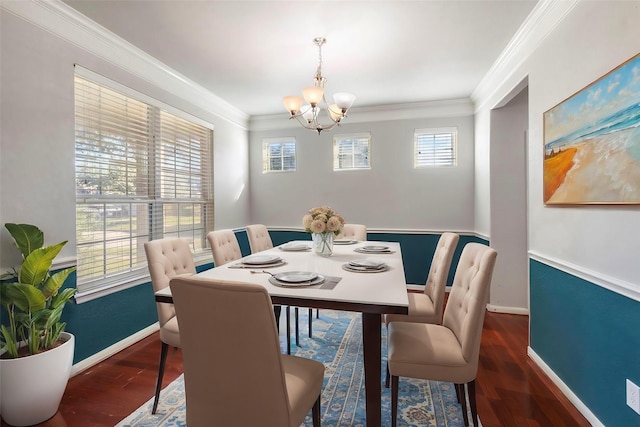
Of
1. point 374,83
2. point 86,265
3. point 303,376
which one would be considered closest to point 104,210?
point 86,265

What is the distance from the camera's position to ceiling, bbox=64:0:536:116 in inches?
84.0

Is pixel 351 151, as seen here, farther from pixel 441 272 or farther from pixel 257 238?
pixel 441 272

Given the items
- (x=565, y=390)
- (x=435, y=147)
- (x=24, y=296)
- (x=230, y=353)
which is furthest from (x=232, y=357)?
(x=435, y=147)

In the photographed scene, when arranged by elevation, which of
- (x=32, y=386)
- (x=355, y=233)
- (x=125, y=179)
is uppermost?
(x=125, y=179)

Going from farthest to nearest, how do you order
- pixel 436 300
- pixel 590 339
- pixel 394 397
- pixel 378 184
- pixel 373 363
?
1. pixel 378 184
2. pixel 436 300
3. pixel 590 339
4. pixel 394 397
5. pixel 373 363

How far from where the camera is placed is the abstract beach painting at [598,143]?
55.6 inches

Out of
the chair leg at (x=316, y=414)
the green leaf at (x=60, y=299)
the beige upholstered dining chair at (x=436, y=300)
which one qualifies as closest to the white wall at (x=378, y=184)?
the beige upholstered dining chair at (x=436, y=300)

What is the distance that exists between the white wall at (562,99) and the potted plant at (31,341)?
2997 mm

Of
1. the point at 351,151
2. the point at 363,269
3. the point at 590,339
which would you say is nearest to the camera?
the point at 590,339

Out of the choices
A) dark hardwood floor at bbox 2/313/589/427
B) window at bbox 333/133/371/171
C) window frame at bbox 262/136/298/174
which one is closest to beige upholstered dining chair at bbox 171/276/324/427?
dark hardwood floor at bbox 2/313/589/427

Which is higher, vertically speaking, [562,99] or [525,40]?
[525,40]

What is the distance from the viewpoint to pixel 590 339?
5.70 feet

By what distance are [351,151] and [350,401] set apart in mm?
3399

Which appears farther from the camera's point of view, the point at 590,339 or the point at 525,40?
the point at 525,40
